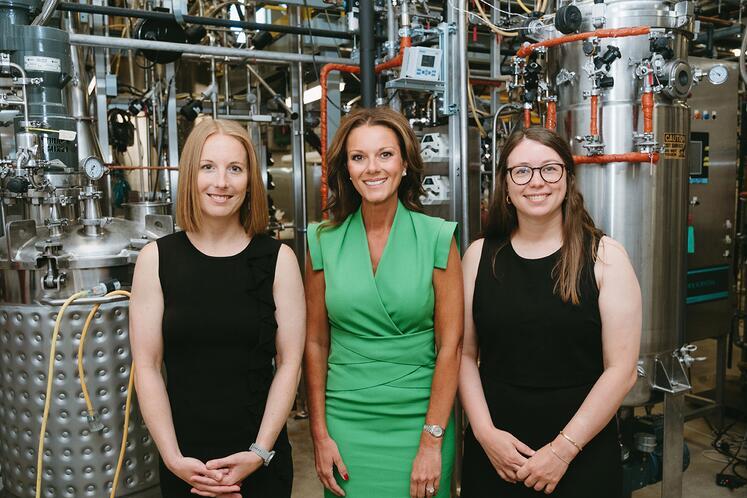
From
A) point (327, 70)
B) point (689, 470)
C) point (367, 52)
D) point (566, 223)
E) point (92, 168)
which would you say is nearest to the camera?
point (566, 223)

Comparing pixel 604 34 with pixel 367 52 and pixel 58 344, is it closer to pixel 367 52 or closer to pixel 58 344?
pixel 367 52

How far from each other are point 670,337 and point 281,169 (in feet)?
14.7

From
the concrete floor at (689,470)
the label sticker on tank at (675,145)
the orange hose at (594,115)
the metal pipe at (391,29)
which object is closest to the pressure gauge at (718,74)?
the label sticker on tank at (675,145)

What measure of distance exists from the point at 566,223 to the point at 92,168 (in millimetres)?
1731

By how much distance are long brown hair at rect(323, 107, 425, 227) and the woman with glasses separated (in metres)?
0.26

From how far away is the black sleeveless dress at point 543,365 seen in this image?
1.55 meters

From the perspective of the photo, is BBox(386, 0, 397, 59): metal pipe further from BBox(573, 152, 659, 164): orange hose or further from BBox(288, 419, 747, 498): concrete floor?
BBox(288, 419, 747, 498): concrete floor

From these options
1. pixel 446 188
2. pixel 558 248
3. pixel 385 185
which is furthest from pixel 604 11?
pixel 385 185

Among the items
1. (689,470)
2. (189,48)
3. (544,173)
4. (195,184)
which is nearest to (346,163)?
(195,184)

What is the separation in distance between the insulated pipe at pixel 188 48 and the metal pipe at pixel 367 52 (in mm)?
582

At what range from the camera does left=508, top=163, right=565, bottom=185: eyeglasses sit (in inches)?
61.7

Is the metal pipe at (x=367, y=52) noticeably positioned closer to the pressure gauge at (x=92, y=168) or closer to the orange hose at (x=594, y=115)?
the orange hose at (x=594, y=115)

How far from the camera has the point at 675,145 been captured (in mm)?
2566

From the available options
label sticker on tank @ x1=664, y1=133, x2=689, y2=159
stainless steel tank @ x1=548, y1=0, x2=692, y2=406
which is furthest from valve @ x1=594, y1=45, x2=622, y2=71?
label sticker on tank @ x1=664, y1=133, x2=689, y2=159
